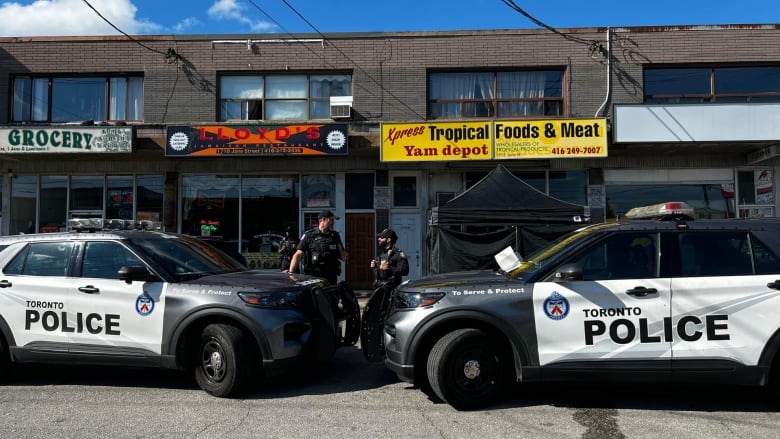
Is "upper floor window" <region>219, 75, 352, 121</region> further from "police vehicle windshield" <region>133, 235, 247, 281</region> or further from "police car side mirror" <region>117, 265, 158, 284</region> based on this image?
Result: "police car side mirror" <region>117, 265, 158, 284</region>

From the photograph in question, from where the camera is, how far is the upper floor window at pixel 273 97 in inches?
575

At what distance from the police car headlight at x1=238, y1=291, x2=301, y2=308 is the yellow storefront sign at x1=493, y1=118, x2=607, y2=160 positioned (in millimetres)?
8471

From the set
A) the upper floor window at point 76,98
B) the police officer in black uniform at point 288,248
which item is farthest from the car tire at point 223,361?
the upper floor window at point 76,98

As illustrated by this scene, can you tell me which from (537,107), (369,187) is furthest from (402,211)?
(537,107)

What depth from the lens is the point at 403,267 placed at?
7633 mm

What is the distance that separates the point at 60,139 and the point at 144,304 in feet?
32.9

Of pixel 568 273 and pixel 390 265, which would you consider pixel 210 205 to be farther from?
pixel 568 273

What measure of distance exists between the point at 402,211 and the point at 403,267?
677 cm

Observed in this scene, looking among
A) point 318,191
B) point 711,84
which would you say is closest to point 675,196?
point 711,84

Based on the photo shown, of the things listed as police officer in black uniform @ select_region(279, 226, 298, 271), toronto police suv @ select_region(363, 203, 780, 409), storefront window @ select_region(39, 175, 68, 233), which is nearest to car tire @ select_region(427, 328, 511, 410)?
toronto police suv @ select_region(363, 203, 780, 409)

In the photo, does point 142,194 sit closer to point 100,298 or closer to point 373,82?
point 373,82

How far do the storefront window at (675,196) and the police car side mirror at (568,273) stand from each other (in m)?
10.2

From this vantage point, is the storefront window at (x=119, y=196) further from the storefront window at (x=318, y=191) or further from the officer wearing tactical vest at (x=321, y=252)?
the officer wearing tactical vest at (x=321, y=252)

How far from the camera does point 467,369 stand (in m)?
4.90
